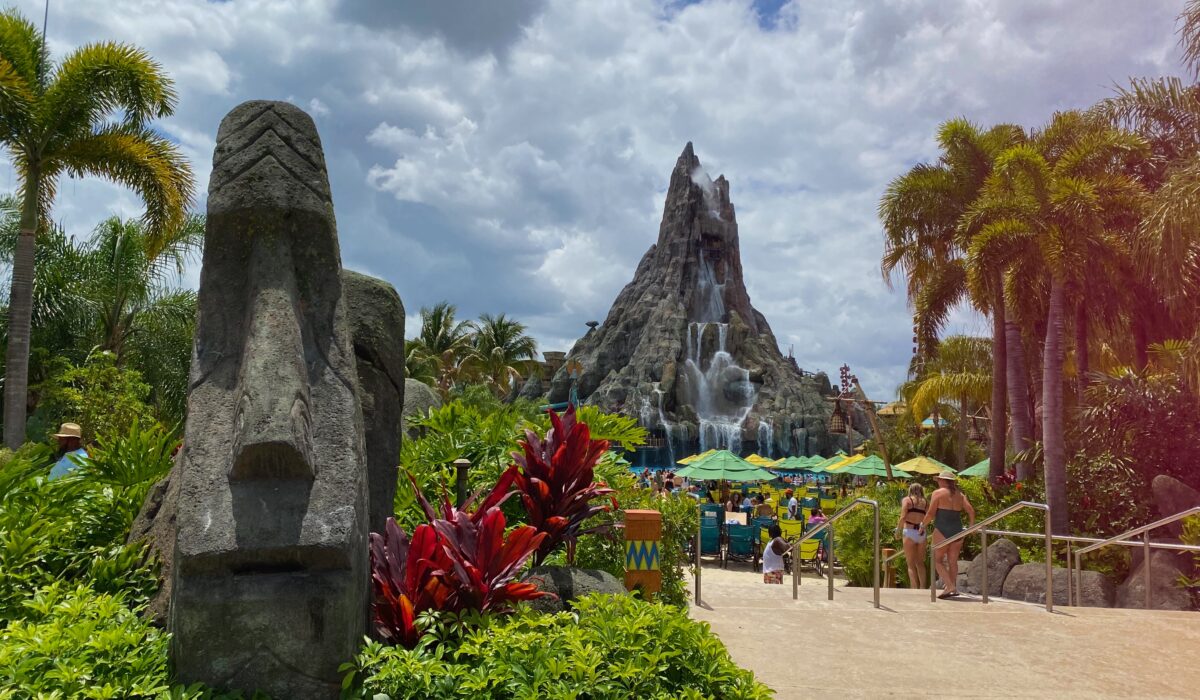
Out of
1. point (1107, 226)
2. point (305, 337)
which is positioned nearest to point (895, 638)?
point (305, 337)

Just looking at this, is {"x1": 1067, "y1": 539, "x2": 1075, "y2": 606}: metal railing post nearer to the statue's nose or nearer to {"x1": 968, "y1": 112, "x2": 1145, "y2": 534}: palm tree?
{"x1": 968, "y1": 112, "x2": 1145, "y2": 534}: palm tree

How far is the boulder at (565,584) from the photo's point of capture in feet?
16.0

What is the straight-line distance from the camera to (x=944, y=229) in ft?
67.0

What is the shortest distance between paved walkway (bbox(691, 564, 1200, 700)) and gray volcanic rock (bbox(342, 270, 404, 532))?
7.67ft

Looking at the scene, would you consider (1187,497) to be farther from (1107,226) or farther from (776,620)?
(776,620)


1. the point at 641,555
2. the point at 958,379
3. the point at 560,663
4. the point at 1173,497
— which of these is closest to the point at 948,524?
the point at 641,555

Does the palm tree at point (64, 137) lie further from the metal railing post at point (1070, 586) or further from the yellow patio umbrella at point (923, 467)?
the yellow patio umbrella at point (923, 467)

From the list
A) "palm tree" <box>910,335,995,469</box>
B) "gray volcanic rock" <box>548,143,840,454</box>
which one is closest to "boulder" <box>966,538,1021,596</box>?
"palm tree" <box>910,335,995,469</box>

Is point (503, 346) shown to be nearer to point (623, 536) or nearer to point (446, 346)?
point (446, 346)

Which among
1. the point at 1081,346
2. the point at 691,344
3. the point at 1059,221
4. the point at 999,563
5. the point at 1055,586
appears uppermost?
the point at 691,344

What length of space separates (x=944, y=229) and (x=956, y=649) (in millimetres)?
16471

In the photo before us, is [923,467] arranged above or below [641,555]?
above

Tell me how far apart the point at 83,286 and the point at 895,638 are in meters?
20.3

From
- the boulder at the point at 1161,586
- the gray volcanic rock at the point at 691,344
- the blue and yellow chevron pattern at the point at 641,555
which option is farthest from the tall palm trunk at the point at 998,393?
the gray volcanic rock at the point at 691,344
